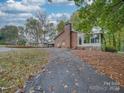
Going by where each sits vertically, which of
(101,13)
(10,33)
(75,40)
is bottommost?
(75,40)

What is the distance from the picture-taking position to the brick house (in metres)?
54.6

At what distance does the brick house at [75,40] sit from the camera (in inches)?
2148

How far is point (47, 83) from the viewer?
10367 millimetres

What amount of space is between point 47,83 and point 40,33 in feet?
267

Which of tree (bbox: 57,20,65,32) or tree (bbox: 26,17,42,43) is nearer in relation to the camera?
tree (bbox: 57,20,65,32)

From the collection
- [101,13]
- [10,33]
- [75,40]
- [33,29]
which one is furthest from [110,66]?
[10,33]

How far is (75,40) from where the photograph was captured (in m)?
58.8

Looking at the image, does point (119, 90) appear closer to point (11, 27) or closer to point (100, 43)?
point (100, 43)

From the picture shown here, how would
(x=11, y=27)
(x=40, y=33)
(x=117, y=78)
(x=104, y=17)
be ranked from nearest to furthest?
(x=117, y=78) → (x=104, y=17) → (x=40, y=33) → (x=11, y=27)

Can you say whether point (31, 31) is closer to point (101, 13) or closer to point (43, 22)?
point (43, 22)

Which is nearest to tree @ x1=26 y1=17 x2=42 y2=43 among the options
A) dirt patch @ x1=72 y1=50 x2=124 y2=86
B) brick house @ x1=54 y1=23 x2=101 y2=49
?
brick house @ x1=54 y1=23 x2=101 y2=49

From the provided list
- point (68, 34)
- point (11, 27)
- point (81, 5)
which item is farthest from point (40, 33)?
point (81, 5)

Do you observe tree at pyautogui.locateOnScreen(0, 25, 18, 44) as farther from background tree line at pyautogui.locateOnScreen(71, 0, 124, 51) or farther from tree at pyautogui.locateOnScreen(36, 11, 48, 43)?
background tree line at pyautogui.locateOnScreen(71, 0, 124, 51)

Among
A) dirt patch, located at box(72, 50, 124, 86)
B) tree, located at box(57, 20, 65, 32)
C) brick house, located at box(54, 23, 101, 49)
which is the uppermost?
tree, located at box(57, 20, 65, 32)
